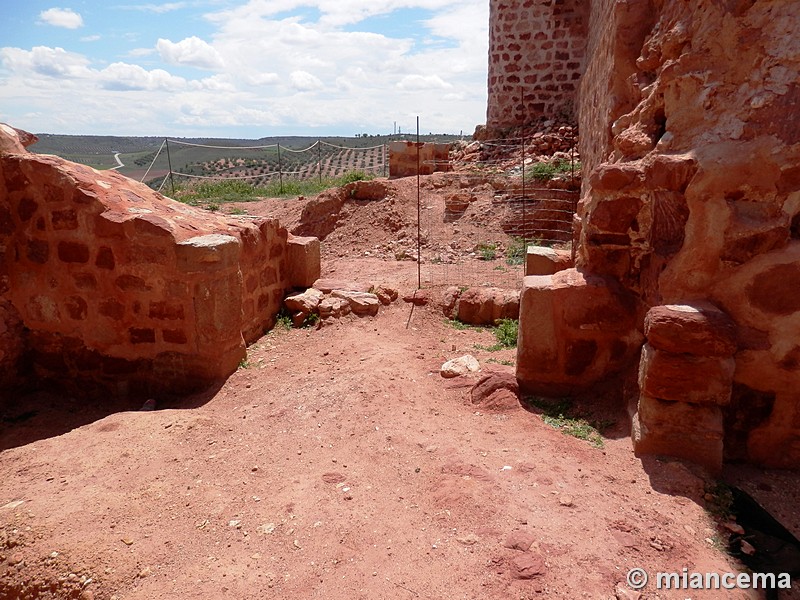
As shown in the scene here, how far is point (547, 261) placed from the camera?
5.66 meters

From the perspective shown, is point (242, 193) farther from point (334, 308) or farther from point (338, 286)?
point (334, 308)

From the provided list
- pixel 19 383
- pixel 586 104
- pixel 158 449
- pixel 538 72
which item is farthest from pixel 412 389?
pixel 538 72

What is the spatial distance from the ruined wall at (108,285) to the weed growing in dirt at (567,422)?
2.70 m

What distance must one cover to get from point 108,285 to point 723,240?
4.56 meters

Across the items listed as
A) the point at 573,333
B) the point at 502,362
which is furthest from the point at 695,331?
the point at 502,362

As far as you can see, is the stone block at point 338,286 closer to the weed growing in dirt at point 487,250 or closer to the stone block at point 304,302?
the stone block at point 304,302

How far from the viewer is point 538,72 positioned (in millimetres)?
12156

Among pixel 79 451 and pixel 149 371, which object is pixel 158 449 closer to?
pixel 79 451

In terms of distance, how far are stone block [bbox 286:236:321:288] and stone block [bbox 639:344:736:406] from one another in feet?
14.3

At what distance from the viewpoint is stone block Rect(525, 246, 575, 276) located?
5.60 meters

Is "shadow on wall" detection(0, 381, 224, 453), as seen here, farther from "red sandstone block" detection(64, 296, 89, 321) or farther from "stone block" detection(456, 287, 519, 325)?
"stone block" detection(456, 287, 519, 325)

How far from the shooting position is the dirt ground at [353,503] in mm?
2334

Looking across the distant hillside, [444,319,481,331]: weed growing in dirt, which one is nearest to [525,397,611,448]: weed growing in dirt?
[444,319,481,331]: weed growing in dirt

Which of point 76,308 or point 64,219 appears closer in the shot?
point 64,219
